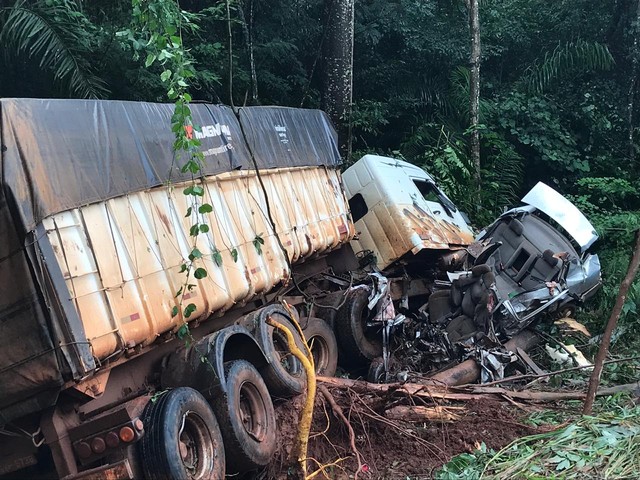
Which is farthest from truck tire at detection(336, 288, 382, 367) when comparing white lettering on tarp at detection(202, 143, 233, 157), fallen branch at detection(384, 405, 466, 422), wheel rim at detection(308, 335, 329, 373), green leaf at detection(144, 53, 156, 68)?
green leaf at detection(144, 53, 156, 68)

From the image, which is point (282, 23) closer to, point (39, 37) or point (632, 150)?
point (39, 37)

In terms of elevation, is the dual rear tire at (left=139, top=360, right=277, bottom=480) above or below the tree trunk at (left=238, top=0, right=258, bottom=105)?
below

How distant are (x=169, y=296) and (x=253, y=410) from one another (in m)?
1.17

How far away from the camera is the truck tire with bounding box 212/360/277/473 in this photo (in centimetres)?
462

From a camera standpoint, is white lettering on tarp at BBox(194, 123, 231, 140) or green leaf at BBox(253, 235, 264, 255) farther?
green leaf at BBox(253, 235, 264, 255)

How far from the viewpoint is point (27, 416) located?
4.11 metres

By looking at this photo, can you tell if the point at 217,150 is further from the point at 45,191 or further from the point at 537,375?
the point at 537,375

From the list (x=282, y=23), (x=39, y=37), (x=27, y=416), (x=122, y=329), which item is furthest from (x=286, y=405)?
(x=282, y=23)

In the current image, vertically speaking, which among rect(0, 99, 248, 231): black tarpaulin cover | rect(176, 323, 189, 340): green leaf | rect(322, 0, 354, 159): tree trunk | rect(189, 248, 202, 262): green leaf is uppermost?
rect(322, 0, 354, 159): tree trunk

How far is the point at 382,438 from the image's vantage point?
5500 millimetres

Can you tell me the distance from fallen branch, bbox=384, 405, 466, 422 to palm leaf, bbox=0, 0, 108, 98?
19.7 feet

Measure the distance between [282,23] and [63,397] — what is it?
34.6ft

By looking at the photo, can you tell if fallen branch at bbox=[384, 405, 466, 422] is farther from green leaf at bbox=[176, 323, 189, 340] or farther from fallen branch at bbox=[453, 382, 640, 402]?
green leaf at bbox=[176, 323, 189, 340]

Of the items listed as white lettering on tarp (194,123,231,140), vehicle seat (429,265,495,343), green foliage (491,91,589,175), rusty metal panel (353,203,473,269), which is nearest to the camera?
white lettering on tarp (194,123,231,140)
